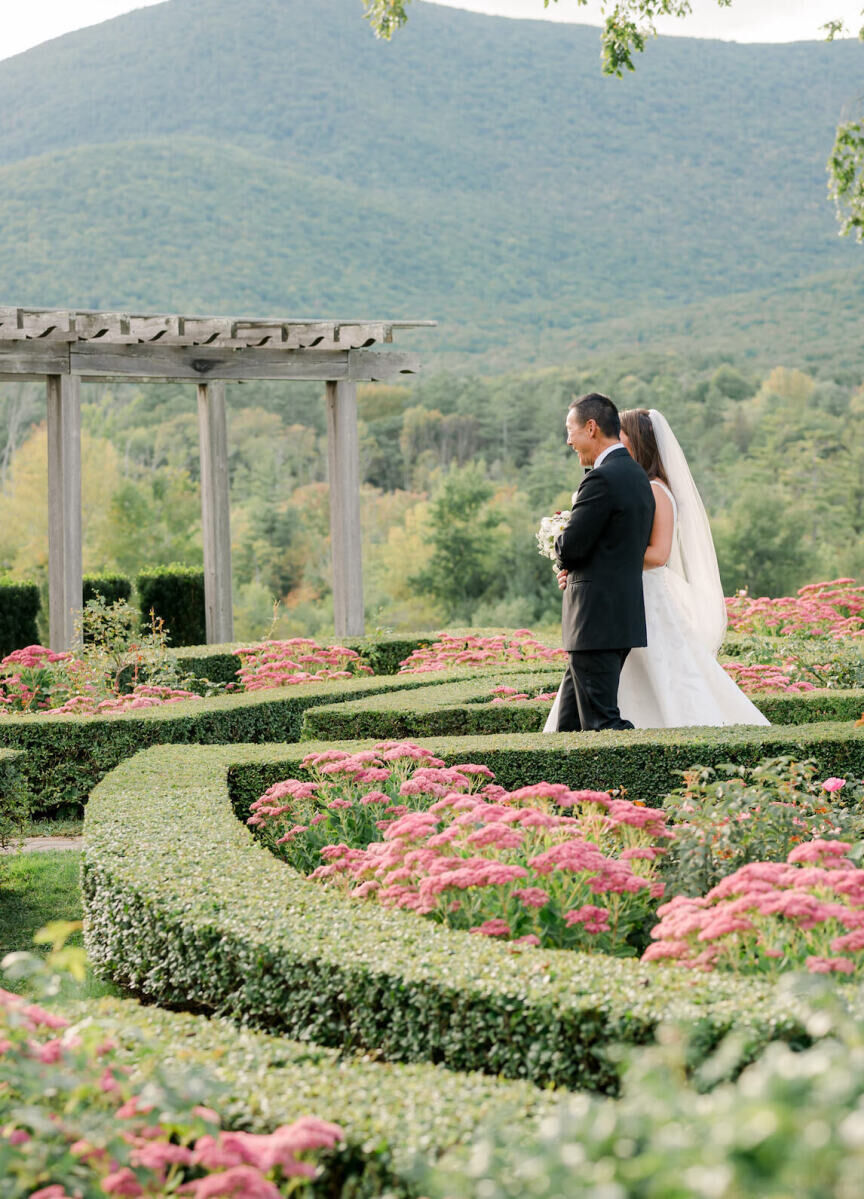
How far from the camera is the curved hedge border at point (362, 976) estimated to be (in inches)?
93.0

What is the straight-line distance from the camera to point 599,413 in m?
5.16

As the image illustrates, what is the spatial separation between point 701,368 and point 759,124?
18.5m

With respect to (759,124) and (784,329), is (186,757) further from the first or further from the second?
(759,124)

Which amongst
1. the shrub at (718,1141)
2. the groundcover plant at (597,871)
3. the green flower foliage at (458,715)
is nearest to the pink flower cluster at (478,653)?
the green flower foliage at (458,715)

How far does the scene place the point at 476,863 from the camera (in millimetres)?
3178

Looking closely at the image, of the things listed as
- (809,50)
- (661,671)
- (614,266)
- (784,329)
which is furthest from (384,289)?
(661,671)

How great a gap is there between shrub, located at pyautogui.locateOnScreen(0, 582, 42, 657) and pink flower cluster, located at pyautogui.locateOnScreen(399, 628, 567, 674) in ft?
15.9

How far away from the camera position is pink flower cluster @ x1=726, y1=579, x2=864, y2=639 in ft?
30.9

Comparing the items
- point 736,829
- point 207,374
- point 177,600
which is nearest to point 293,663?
point 207,374

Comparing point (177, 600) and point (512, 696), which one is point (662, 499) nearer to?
point (512, 696)

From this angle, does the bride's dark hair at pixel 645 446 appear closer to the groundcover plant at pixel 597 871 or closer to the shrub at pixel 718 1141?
the groundcover plant at pixel 597 871

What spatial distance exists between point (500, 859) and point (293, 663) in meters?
4.56

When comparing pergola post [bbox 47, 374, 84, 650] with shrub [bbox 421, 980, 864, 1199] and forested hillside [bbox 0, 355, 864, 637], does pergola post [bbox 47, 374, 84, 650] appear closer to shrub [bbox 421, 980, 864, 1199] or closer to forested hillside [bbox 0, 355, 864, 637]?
shrub [bbox 421, 980, 864, 1199]

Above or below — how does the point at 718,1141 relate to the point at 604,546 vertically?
below
